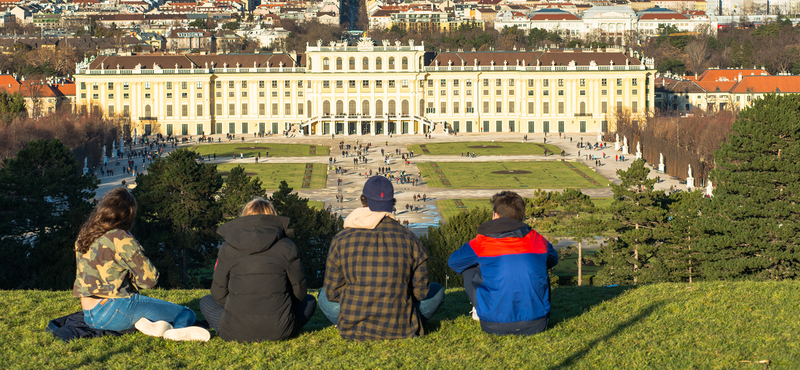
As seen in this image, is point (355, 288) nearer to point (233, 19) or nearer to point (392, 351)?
point (392, 351)

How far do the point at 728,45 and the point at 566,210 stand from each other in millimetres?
113726

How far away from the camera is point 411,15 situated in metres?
174

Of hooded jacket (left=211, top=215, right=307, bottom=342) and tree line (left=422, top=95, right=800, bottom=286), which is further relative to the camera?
tree line (left=422, top=95, right=800, bottom=286)

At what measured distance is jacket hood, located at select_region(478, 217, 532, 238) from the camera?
8.83 m

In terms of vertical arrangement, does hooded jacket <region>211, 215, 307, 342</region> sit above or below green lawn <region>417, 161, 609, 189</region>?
above

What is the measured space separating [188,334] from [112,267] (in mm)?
983

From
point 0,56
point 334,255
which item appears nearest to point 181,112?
point 0,56

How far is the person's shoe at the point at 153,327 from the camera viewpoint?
883 centimetres

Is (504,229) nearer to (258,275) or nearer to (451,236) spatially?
(258,275)

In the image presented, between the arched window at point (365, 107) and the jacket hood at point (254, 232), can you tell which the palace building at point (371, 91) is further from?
the jacket hood at point (254, 232)

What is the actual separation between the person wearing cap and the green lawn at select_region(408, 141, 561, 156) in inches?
2643

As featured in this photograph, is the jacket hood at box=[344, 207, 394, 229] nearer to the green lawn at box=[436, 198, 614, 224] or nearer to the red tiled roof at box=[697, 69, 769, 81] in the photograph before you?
the green lawn at box=[436, 198, 614, 224]

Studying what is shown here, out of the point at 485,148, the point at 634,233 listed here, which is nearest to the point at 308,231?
the point at 634,233

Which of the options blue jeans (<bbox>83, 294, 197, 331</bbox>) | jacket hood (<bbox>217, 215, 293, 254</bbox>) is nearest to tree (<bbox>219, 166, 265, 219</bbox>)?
blue jeans (<bbox>83, 294, 197, 331</bbox>)
